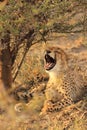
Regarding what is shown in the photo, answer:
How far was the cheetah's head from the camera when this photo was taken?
5.12 m

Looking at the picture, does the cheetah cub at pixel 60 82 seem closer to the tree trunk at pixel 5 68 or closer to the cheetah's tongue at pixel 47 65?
the cheetah's tongue at pixel 47 65

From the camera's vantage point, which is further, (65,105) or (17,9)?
(65,105)

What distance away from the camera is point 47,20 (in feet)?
15.7

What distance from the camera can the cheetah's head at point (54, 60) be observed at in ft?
16.8

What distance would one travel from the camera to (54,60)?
522 centimetres

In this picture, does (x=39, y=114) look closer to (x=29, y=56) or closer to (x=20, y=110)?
(x=20, y=110)

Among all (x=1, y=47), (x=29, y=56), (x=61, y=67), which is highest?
(x=1, y=47)

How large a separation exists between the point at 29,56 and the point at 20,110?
76.0 inches

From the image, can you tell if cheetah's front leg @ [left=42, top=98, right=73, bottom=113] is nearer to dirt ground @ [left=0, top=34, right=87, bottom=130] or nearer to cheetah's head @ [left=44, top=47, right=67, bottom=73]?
dirt ground @ [left=0, top=34, right=87, bottom=130]

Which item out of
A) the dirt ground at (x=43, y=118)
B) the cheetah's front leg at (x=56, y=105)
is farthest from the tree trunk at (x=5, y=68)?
the cheetah's front leg at (x=56, y=105)

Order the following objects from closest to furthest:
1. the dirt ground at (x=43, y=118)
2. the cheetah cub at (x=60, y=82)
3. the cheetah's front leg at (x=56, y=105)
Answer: the dirt ground at (x=43, y=118) → the cheetah's front leg at (x=56, y=105) → the cheetah cub at (x=60, y=82)

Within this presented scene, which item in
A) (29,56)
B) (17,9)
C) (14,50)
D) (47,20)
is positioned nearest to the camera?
(17,9)

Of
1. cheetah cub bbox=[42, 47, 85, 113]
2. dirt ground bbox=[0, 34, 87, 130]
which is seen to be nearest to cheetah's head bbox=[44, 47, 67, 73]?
cheetah cub bbox=[42, 47, 85, 113]

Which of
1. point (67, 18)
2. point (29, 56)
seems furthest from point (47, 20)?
point (29, 56)
